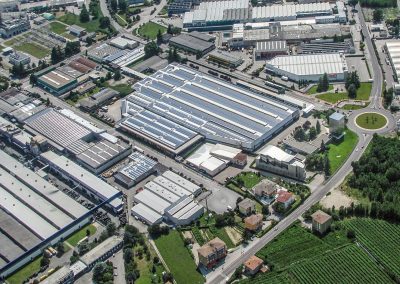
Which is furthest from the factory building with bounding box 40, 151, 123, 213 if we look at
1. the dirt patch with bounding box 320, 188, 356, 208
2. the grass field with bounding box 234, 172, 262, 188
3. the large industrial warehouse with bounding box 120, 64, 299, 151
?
the dirt patch with bounding box 320, 188, 356, 208

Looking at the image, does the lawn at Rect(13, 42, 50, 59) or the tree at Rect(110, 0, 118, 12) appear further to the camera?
the tree at Rect(110, 0, 118, 12)

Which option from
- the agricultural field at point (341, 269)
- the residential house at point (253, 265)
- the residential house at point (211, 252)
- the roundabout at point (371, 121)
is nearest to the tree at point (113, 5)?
the roundabout at point (371, 121)

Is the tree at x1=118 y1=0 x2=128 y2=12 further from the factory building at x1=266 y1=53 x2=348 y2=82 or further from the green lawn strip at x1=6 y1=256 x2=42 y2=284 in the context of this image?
the green lawn strip at x1=6 y1=256 x2=42 y2=284

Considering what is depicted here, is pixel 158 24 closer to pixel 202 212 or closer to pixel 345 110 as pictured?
pixel 345 110

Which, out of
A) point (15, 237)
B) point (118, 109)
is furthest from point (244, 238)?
point (118, 109)

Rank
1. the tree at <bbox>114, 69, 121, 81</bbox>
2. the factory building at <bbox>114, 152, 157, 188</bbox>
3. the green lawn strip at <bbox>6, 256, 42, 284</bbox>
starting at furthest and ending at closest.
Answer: the tree at <bbox>114, 69, 121, 81</bbox>, the factory building at <bbox>114, 152, 157, 188</bbox>, the green lawn strip at <bbox>6, 256, 42, 284</bbox>

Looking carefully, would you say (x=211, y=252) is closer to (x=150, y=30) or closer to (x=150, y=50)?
(x=150, y=50)

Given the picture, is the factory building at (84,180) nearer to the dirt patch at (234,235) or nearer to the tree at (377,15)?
the dirt patch at (234,235)
